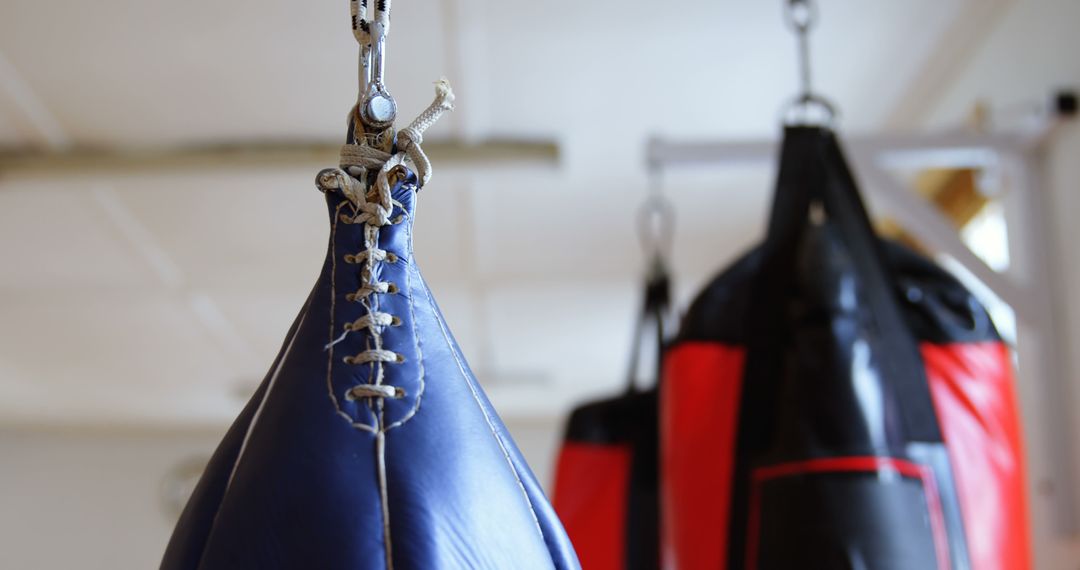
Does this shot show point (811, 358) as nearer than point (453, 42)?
Yes

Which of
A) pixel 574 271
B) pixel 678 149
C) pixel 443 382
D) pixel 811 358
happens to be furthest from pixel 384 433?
pixel 574 271

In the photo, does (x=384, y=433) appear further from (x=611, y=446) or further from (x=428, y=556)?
(x=611, y=446)

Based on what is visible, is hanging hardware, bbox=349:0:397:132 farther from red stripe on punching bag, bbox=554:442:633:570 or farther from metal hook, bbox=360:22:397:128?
red stripe on punching bag, bbox=554:442:633:570

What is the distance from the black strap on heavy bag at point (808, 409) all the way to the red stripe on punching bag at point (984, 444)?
0.16ft

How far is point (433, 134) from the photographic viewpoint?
2.50 metres

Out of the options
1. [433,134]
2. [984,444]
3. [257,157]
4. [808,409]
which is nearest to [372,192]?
[808,409]

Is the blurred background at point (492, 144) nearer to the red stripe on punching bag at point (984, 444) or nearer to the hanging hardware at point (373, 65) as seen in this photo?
the red stripe on punching bag at point (984, 444)

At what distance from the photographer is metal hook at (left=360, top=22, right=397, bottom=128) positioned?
1.78 ft

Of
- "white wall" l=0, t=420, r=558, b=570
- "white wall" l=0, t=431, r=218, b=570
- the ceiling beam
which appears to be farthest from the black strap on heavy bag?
"white wall" l=0, t=431, r=218, b=570

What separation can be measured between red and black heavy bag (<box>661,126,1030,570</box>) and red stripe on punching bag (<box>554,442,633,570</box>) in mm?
431

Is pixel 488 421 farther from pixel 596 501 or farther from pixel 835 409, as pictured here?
pixel 596 501

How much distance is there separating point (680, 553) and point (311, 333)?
688 millimetres

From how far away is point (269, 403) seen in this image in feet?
1.76

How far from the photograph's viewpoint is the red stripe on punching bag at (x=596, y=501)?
5.22 ft
